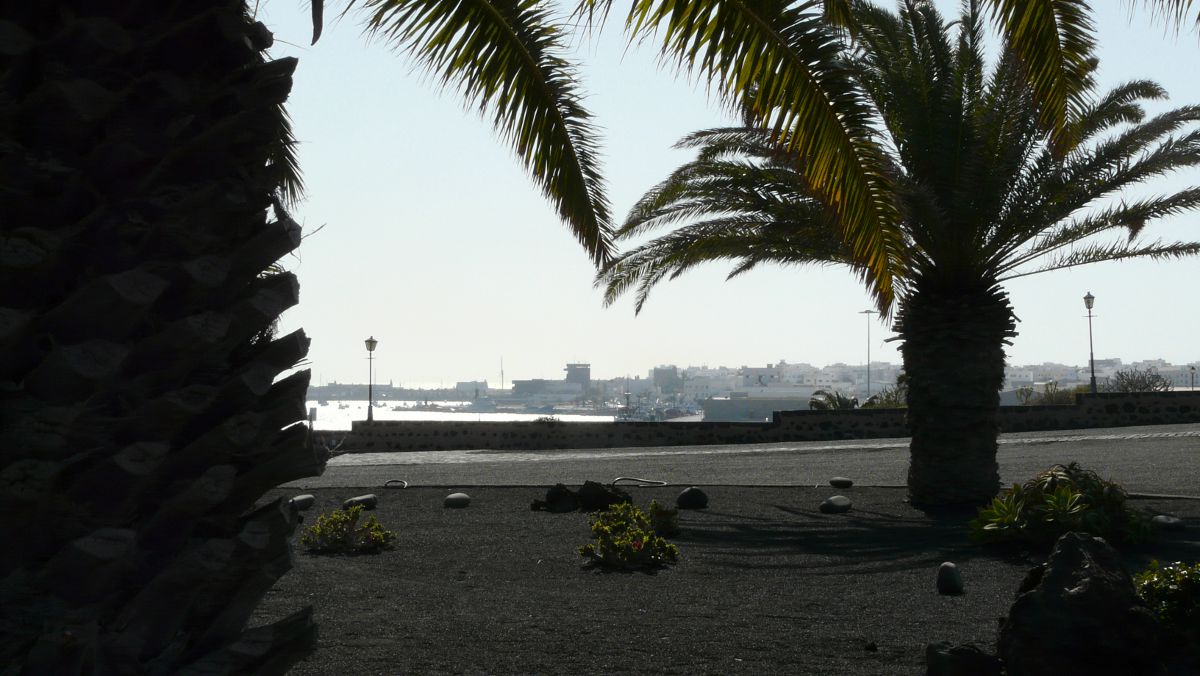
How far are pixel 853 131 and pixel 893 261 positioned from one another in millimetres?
1456

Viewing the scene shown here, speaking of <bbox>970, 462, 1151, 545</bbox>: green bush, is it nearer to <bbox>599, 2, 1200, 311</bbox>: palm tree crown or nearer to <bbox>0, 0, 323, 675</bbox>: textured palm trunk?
<bbox>599, 2, 1200, 311</bbox>: palm tree crown

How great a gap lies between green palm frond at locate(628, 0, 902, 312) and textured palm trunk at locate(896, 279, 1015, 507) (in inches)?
213

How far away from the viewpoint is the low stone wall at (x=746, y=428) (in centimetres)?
2384

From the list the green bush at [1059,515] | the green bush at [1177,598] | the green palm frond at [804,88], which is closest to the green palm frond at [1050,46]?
the green palm frond at [804,88]

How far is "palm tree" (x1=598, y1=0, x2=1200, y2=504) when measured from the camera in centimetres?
1079

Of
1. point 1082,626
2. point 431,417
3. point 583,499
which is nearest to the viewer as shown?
point 1082,626

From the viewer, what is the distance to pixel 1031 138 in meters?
11.0

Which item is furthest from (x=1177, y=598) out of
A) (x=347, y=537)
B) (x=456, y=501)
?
(x=456, y=501)

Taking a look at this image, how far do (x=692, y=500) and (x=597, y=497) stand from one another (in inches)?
42.0

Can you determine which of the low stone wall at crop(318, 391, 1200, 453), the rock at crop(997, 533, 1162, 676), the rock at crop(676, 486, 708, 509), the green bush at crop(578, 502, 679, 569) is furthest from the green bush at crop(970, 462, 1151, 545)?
the low stone wall at crop(318, 391, 1200, 453)

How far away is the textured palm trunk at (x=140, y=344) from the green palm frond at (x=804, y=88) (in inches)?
109

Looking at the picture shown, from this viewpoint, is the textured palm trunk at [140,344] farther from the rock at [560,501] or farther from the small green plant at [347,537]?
the rock at [560,501]

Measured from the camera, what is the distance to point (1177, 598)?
452 centimetres

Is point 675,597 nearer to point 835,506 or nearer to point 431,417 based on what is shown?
point 835,506
